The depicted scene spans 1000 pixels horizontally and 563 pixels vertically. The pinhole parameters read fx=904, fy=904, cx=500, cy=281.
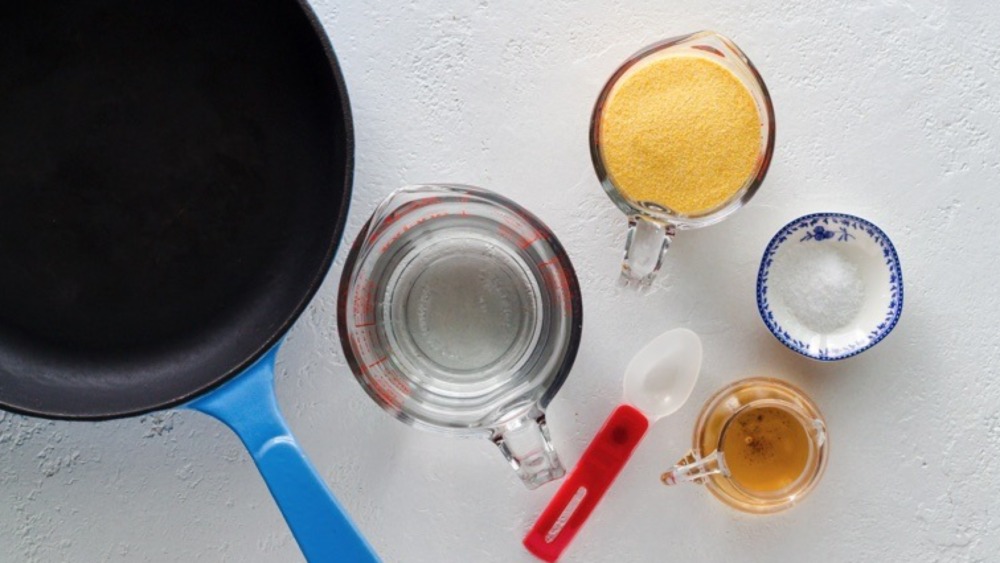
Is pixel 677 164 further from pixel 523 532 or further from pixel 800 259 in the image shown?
pixel 523 532

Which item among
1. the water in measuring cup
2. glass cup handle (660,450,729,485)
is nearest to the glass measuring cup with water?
the water in measuring cup

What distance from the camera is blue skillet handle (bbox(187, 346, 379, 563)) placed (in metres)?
0.66

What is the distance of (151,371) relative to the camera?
0.74 meters

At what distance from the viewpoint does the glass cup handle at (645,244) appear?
0.72 meters

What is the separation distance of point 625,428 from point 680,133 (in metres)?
0.25

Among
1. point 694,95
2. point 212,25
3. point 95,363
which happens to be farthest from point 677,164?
point 95,363

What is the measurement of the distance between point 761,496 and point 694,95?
0.34 meters

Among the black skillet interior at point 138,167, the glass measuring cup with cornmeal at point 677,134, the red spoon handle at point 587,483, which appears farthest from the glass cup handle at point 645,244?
the black skillet interior at point 138,167

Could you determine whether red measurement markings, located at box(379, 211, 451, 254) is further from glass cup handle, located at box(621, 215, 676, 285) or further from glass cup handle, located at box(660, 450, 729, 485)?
glass cup handle, located at box(660, 450, 729, 485)

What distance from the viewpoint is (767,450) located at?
77cm

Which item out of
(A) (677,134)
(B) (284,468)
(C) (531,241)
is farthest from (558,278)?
(B) (284,468)

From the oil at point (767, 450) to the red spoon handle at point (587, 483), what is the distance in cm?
8

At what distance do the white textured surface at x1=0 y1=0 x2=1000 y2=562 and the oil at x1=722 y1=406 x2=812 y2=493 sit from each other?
4 centimetres

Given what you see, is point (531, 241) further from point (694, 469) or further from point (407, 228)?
point (694, 469)
